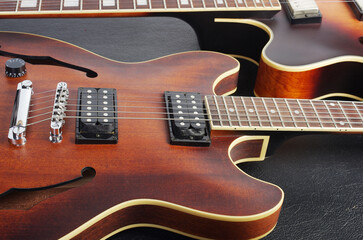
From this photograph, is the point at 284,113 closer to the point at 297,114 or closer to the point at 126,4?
the point at 297,114

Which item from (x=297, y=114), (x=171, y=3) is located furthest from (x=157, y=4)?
(x=297, y=114)

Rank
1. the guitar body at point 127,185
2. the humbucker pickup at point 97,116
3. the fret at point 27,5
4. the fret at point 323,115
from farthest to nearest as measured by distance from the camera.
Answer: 1. the fret at point 27,5
2. the fret at point 323,115
3. the humbucker pickup at point 97,116
4. the guitar body at point 127,185

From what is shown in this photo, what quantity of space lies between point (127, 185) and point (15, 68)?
43cm

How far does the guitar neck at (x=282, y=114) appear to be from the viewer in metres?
1.16

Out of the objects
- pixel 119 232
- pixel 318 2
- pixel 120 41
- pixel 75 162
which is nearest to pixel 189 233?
pixel 119 232

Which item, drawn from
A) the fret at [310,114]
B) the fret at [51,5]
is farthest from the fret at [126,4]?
the fret at [310,114]

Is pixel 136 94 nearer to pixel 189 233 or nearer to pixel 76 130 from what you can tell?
pixel 76 130

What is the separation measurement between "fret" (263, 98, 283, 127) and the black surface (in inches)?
5.2

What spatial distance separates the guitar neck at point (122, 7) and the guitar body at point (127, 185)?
0.79 feet

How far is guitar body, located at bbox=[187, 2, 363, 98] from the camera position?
1.37 m

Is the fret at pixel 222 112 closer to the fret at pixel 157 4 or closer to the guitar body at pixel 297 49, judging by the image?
the guitar body at pixel 297 49

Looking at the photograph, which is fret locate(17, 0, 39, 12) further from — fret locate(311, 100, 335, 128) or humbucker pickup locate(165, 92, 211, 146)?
fret locate(311, 100, 335, 128)

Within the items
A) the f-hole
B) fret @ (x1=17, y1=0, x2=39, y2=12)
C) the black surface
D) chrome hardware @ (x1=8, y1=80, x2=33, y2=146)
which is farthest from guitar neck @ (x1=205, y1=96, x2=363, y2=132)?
fret @ (x1=17, y1=0, x2=39, y2=12)

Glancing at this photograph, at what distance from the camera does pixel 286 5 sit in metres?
1.58
